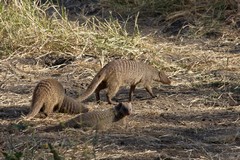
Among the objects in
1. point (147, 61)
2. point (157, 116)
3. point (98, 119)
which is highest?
point (147, 61)

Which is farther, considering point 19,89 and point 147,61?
point 147,61

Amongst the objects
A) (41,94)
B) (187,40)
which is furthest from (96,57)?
(41,94)

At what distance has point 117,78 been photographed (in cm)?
634

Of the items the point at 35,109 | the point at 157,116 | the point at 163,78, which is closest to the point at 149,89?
the point at 163,78

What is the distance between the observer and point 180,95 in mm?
6715

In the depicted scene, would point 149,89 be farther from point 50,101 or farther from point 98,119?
point 98,119

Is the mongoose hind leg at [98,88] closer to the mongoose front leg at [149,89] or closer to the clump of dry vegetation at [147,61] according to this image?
the clump of dry vegetation at [147,61]

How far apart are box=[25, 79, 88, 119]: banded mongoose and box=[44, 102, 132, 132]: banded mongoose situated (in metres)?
0.36

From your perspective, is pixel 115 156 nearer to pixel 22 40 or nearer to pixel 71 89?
pixel 71 89

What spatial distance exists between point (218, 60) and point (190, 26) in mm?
1177

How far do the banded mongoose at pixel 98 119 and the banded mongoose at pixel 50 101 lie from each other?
1.17ft

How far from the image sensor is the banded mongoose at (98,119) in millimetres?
5367

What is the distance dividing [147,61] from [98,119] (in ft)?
8.06

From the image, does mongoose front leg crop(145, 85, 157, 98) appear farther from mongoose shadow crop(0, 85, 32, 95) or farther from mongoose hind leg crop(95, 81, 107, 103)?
mongoose shadow crop(0, 85, 32, 95)
